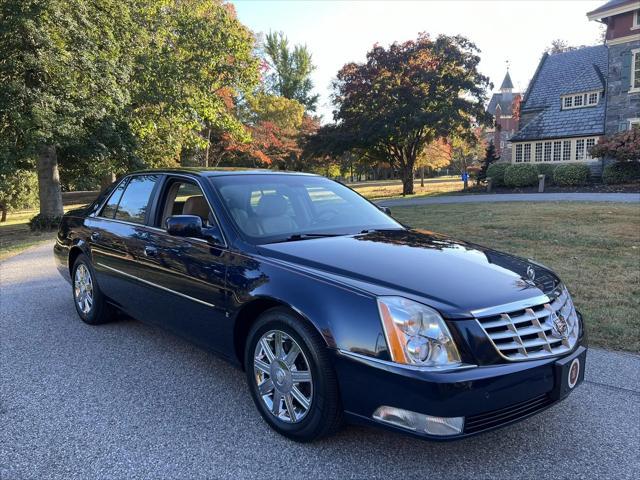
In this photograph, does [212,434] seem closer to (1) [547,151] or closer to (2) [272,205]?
(2) [272,205]

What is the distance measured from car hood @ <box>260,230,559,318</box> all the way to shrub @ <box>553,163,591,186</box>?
2534cm

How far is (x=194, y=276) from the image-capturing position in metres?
3.56

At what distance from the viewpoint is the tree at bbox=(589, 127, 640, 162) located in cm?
2359

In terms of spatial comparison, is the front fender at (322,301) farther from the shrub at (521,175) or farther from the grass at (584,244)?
the shrub at (521,175)

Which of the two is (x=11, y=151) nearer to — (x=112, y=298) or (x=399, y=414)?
(x=112, y=298)

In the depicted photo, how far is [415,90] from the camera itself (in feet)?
87.1

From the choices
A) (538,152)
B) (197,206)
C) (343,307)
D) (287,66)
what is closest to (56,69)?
(197,206)

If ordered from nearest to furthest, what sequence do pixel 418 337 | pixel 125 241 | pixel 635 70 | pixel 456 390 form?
pixel 456 390
pixel 418 337
pixel 125 241
pixel 635 70

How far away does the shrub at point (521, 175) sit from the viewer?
2698 cm

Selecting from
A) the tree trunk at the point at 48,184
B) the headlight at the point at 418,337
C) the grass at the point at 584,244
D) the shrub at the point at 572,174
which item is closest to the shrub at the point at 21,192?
the tree trunk at the point at 48,184

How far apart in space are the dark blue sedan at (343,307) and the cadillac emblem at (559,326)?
1cm

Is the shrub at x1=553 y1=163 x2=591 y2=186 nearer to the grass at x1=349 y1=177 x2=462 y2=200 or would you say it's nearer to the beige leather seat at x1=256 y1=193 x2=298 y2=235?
the grass at x1=349 y1=177 x2=462 y2=200

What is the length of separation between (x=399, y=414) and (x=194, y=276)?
5.87ft

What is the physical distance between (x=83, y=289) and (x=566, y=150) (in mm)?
30204
